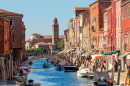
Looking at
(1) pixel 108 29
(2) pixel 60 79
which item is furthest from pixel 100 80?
(1) pixel 108 29

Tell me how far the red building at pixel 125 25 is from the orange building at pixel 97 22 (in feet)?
47.3

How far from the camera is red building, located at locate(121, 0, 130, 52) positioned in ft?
135

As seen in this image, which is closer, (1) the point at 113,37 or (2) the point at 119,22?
(2) the point at 119,22

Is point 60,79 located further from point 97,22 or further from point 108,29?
point 97,22

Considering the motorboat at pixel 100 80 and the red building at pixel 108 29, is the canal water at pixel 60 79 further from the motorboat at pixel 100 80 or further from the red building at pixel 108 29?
the red building at pixel 108 29

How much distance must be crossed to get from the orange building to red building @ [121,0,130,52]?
14.4 meters

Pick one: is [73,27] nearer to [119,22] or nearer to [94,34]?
A: [94,34]

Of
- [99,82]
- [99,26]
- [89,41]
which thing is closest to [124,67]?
[99,82]

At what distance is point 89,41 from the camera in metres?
69.4

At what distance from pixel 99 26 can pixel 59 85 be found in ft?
75.8

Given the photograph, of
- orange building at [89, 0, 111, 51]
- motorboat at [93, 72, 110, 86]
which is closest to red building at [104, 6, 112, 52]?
orange building at [89, 0, 111, 51]

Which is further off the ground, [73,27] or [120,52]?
[73,27]

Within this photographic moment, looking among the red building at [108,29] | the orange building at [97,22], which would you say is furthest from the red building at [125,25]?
the orange building at [97,22]

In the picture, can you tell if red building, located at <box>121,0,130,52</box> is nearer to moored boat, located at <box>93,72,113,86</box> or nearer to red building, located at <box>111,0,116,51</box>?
red building, located at <box>111,0,116,51</box>
